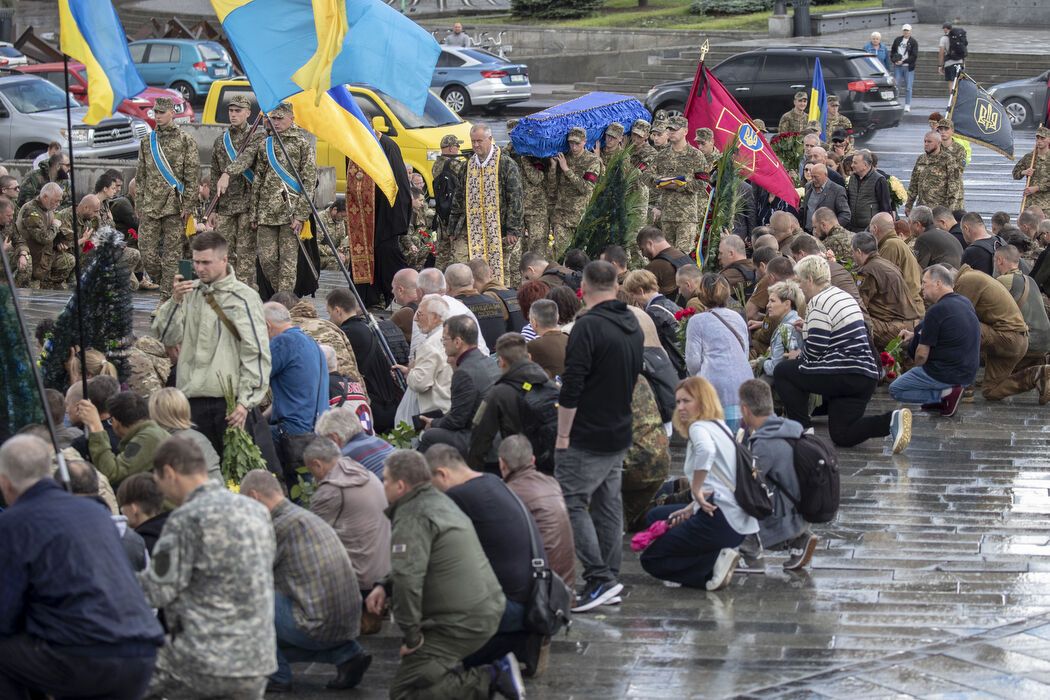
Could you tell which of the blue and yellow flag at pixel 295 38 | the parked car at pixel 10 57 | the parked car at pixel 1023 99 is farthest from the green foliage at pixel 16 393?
the parked car at pixel 1023 99

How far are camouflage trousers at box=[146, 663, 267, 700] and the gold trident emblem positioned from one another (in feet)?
52.7

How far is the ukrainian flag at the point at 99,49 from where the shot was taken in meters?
9.47

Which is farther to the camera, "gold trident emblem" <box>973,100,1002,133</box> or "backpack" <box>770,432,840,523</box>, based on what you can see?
"gold trident emblem" <box>973,100,1002,133</box>

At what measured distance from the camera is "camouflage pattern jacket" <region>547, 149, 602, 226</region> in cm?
1664

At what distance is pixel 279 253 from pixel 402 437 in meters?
5.10

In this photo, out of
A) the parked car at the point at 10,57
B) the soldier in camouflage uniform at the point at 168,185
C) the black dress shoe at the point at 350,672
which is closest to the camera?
the black dress shoe at the point at 350,672

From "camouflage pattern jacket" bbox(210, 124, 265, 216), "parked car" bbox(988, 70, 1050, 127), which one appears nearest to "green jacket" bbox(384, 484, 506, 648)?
"camouflage pattern jacket" bbox(210, 124, 265, 216)

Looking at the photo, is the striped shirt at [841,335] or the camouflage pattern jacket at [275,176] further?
the camouflage pattern jacket at [275,176]

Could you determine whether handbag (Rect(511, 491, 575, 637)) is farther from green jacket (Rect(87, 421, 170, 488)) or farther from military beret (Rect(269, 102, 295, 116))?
military beret (Rect(269, 102, 295, 116))

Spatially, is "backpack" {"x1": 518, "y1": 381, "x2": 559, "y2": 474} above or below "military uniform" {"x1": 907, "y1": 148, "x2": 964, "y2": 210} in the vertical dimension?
above

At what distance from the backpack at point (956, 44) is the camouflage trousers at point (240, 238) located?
24598 mm

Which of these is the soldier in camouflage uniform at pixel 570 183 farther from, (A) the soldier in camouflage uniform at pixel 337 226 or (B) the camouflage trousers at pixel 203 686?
(B) the camouflage trousers at pixel 203 686

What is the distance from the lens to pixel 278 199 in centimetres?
1441

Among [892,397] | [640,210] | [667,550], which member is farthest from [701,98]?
[667,550]
